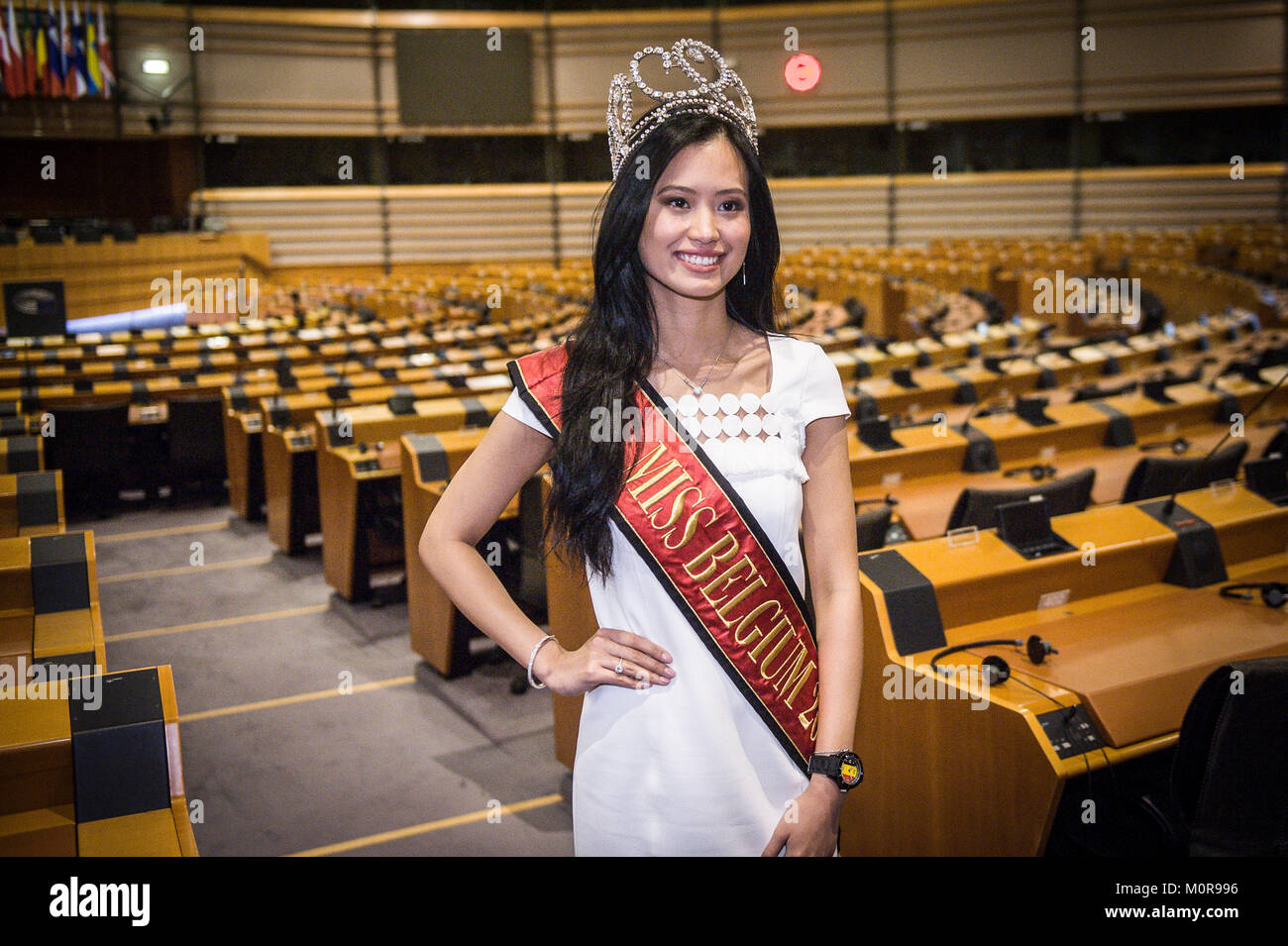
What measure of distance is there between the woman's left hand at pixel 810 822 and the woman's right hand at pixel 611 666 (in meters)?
0.23

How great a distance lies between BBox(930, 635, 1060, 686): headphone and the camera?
234cm

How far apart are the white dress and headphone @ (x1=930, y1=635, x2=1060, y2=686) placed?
3.49 ft

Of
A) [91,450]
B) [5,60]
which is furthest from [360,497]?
[5,60]

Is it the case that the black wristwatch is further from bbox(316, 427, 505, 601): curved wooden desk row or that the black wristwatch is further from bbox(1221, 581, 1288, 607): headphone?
bbox(316, 427, 505, 601): curved wooden desk row

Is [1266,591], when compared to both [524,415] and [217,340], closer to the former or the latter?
[524,415]

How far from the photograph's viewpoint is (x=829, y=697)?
137cm

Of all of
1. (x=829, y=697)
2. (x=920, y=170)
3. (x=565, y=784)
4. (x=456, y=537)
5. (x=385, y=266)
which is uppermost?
(x=920, y=170)

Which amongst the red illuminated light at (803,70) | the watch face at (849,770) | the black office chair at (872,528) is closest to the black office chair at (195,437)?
the black office chair at (872,528)

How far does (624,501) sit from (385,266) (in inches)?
786

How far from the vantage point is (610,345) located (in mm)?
1387

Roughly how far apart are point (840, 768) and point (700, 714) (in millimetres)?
184

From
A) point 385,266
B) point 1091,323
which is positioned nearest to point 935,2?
point 1091,323
